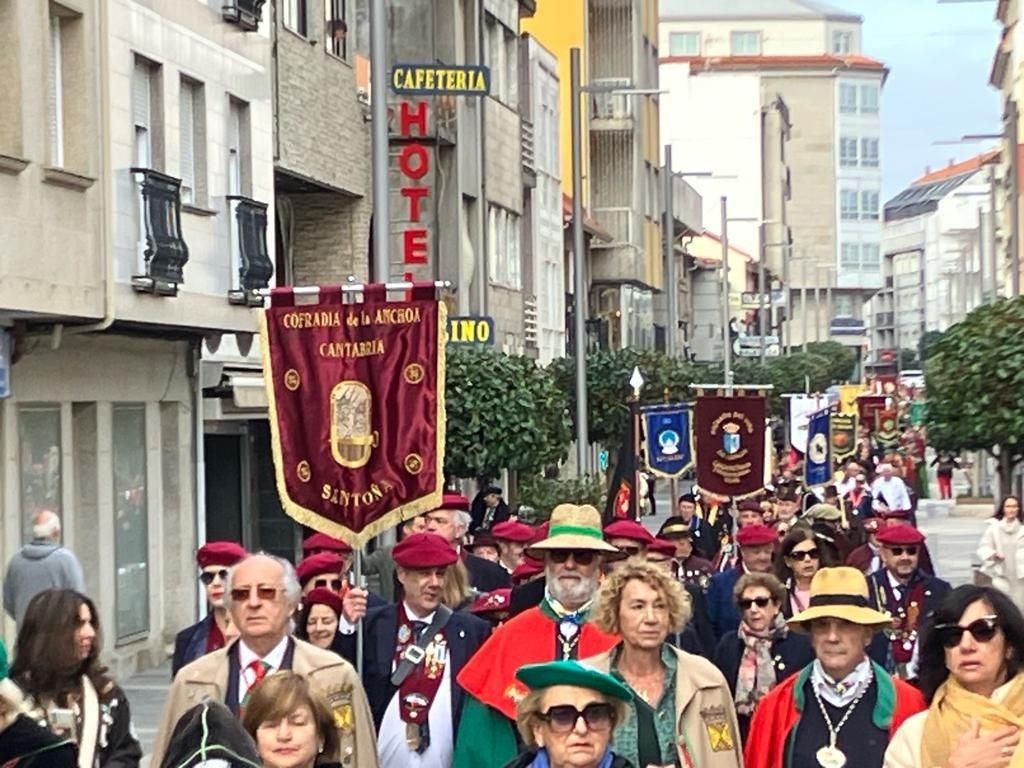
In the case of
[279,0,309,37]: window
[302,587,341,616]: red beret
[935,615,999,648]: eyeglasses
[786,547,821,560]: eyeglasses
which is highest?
[279,0,309,37]: window

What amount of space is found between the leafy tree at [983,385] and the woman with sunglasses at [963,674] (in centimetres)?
2368

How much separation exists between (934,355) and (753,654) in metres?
22.5

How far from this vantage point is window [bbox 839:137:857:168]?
647 ft

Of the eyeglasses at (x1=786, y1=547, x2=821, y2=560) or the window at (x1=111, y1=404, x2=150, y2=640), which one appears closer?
the eyeglasses at (x1=786, y1=547, x2=821, y2=560)

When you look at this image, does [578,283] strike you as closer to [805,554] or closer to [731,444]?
[731,444]

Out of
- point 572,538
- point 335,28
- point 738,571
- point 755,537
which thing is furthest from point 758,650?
point 335,28

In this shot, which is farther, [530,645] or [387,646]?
[387,646]

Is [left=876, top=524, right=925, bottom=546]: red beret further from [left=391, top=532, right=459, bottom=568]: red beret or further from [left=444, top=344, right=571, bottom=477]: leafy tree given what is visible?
[left=444, top=344, right=571, bottom=477]: leafy tree

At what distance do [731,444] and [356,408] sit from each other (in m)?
15.3

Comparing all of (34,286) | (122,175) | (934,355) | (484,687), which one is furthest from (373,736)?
(934,355)

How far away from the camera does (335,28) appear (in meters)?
34.1

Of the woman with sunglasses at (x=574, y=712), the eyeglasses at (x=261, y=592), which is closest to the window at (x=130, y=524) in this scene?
the eyeglasses at (x=261, y=592)

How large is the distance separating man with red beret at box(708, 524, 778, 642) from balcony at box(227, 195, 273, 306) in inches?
462

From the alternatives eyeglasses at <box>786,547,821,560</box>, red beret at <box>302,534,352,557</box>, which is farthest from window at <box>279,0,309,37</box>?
eyeglasses at <box>786,547,821,560</box>
